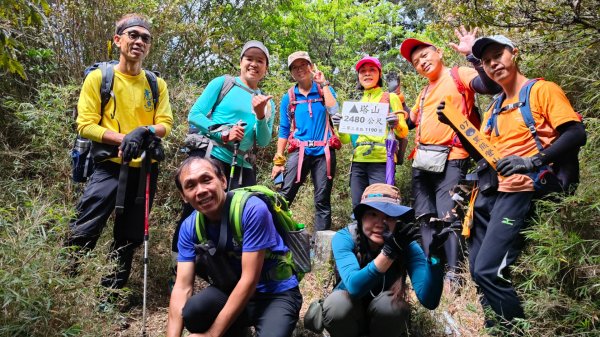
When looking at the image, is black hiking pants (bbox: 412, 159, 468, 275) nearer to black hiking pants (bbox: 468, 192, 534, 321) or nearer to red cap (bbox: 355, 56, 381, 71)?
black hiking pants (bbox: 468, 192, 534, 321)

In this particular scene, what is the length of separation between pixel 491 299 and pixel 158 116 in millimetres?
3239

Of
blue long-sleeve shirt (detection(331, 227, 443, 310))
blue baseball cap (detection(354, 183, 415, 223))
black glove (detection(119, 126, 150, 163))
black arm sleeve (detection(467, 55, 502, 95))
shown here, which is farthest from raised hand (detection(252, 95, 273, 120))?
black arm sleeve (detection(467, 55, 502, 95))

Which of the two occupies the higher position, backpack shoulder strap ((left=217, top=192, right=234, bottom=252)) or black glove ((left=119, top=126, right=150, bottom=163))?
black glove ((left=119, top=126, right=150, bottom=163))

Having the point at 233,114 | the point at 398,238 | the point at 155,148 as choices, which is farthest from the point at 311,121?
the point at 398,238

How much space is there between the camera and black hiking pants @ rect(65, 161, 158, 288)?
162 inches

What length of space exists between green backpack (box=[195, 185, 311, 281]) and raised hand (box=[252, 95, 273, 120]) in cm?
124

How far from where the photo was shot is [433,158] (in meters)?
4.71

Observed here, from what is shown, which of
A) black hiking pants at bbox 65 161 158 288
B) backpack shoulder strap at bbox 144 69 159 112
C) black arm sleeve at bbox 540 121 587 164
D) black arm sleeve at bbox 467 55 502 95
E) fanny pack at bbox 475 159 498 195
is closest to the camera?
black arm sleeve at bbox 540 121 587 164

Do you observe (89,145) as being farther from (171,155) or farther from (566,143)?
(566,143)

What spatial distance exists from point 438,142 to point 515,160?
5.50ft

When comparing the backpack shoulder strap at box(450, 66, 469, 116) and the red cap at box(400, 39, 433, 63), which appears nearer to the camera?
the backpack shoulder strap at box(450, 66, 469, 116)

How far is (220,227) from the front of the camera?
3.26 metres

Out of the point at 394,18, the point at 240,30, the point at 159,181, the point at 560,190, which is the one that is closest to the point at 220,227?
the point at 560,190

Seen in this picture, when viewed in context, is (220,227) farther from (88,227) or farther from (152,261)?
(152,261)
